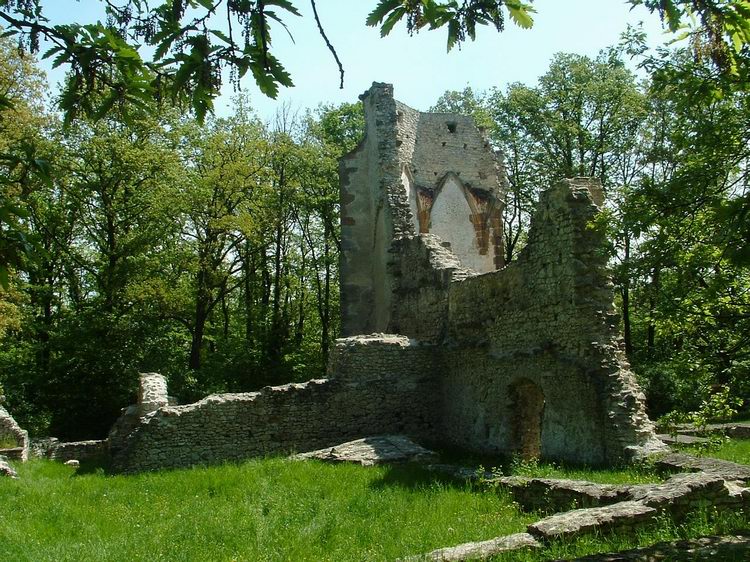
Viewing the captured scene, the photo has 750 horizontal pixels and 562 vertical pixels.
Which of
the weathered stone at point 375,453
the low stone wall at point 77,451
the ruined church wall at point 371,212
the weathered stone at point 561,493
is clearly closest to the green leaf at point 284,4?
the weathered stone at point 561,493

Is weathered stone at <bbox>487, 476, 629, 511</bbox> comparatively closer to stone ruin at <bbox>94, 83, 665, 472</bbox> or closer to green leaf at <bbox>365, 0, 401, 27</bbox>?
stone ruin at <bbox>94, 83, 665, 472</bbox>

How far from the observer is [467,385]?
52.3ft

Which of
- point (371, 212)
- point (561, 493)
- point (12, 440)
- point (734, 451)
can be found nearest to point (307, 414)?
point (561, 493)

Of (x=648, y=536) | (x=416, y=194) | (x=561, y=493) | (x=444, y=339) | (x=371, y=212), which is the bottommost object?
(x=648, y=536)

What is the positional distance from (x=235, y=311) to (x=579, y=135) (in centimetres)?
1775

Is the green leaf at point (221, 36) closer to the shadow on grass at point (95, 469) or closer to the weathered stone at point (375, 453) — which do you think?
the weathered stone at point (375, 453)

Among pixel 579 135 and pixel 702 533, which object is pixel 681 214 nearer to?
pixel 702 533

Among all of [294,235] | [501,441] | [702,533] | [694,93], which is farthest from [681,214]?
[294,235]

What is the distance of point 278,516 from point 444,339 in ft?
28.8

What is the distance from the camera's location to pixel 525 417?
14.6 m

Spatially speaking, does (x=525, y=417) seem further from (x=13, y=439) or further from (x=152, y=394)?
(x=13, y=439)

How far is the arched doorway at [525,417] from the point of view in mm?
14375

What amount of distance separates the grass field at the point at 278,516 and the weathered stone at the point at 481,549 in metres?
0.21

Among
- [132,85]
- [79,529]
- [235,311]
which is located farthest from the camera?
[235,311]
